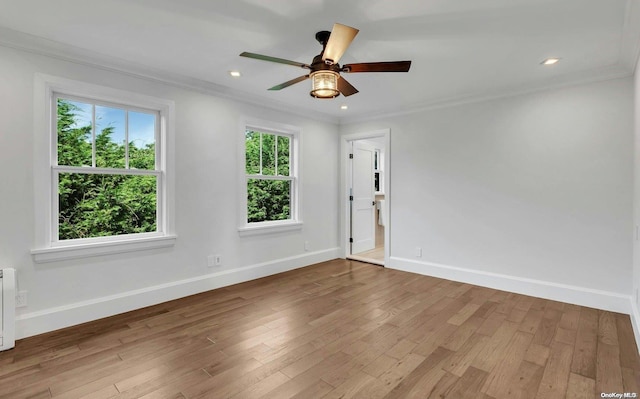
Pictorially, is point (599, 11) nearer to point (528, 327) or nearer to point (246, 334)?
point (528, 327)

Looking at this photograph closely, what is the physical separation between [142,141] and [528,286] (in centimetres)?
465

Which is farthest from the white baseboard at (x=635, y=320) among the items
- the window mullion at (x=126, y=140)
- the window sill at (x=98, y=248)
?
the window mullion at (x=126, y=140)

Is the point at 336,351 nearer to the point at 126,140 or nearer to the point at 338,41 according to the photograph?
the point at 338,41

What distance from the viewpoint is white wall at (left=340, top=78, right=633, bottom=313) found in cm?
317

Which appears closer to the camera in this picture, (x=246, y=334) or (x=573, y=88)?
(x=246, y=334)

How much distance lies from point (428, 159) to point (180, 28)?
11.2 ft

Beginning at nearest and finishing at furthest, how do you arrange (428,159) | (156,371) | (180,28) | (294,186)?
(156,371) → (180,28) → (428,159) → (294,186)

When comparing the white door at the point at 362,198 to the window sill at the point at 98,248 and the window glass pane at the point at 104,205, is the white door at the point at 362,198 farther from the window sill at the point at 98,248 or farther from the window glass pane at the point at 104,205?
the window glass pane at the point at 104,205

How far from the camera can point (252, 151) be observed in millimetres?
4340

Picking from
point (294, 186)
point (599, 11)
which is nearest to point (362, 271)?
point (294, 186)

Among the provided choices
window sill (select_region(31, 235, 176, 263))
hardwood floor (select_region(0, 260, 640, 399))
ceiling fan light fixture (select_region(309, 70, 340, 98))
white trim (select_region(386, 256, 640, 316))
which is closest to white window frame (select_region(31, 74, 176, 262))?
window sill (select_region(31, 235, 176, 263))

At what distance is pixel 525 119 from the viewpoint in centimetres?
364

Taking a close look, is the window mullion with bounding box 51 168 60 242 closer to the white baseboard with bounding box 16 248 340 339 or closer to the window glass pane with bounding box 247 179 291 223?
the white baseboard with bounding box 16 248 340 339

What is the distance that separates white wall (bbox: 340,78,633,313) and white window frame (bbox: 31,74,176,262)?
3.12 meters
